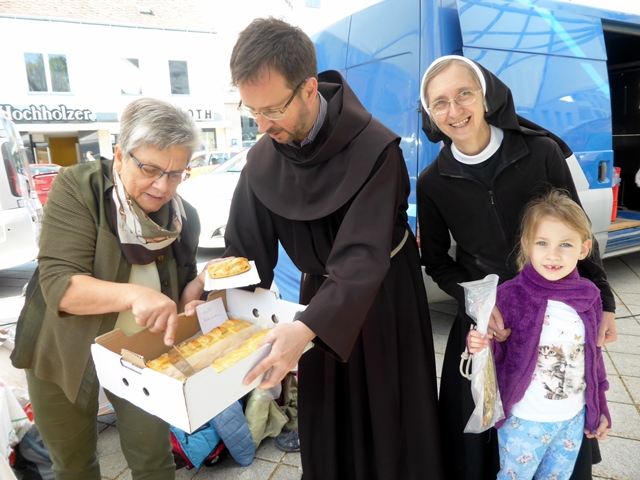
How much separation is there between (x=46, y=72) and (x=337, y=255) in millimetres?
26451

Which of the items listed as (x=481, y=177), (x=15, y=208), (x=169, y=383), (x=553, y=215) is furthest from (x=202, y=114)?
(x=169, y=383)

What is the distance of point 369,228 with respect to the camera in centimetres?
144

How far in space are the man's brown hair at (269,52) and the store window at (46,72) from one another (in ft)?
85.4

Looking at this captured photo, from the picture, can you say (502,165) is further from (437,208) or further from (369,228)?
(369,228)

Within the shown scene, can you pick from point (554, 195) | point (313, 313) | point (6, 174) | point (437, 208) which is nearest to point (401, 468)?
point (313, 313)

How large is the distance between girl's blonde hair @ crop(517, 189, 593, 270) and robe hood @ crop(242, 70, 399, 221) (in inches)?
23.5

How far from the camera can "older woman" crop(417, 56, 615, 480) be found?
175cm

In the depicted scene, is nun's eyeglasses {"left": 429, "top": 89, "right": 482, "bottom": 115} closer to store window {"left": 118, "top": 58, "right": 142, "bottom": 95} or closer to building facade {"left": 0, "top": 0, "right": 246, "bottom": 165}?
building facade {"left": 0, "top": 0, "right": 246, "bottom": 165}

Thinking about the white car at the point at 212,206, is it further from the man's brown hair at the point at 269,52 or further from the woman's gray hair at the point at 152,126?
the man's brown hair at the point at 269,52

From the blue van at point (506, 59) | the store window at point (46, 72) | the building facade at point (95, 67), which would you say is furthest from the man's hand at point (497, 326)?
the store window at point (46, 72)

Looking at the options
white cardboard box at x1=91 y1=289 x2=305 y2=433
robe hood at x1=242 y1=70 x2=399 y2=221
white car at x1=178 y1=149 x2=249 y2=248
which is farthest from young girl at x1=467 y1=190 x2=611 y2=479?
white car at x1=178 y1=149 x2=249 y2=248

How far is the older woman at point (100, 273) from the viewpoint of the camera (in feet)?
4.92

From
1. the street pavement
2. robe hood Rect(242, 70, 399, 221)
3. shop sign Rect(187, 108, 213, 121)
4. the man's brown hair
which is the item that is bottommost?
the street pavement

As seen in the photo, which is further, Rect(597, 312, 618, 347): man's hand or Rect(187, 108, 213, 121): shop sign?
Rect(187, 108, 213, 121): shop sign
